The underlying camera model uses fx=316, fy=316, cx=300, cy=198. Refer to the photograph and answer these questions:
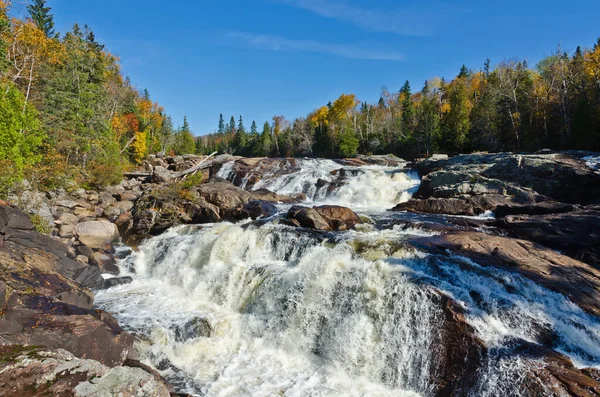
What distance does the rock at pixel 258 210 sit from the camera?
1688cm

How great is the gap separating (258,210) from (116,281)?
24.2 feet

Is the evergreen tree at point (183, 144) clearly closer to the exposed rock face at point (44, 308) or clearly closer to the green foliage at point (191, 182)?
the green foliage at point (191, 182)

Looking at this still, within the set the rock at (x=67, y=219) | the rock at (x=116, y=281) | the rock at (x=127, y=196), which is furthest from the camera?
the rock at (x=127, y=196)

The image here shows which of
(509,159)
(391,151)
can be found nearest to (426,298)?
(509,159)

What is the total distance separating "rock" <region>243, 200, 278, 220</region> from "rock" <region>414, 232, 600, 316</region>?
8.49 m

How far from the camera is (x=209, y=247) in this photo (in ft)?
43.6

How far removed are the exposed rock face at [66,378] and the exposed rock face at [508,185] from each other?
16403 millimetres

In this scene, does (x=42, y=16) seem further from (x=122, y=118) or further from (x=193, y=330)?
(x=193, y=330)

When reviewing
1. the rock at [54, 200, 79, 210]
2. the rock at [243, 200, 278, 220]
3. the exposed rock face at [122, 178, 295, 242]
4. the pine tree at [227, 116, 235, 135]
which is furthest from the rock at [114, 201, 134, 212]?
the pine tree at [227, 116, 235, 135]

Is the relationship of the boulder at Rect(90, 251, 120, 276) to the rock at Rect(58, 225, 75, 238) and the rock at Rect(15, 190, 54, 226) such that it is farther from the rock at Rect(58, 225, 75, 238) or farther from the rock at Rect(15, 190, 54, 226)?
the rock at Rect(15, 190, 54, 226)

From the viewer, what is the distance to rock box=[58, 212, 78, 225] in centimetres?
1576

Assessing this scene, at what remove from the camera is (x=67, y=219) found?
52.6 feet

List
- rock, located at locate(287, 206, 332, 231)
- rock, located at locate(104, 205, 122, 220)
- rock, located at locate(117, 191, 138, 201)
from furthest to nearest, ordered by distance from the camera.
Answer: rock, located at locate(117, 191, 138, 201) → rock, located at locate(104, 205, 122, 220) → rock, located at locate(287, 206, 332, 231)

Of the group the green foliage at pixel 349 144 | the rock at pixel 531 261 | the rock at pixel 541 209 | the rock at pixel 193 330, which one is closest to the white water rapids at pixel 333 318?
the rock at pixel 193 330
